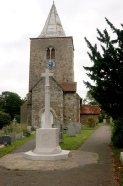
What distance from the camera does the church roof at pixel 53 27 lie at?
35.4 m

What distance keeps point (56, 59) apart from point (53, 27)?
20.2ft

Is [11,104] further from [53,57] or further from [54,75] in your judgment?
[54,75]

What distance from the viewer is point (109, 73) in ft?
37.6

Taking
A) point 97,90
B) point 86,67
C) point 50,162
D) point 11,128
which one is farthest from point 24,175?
point 11,128

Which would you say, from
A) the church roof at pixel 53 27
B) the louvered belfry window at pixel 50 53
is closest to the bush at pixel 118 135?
the louvered belfry window at pixel 50 53

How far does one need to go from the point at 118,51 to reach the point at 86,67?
1.83 meters

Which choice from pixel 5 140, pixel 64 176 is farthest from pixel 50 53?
pixel 64 176

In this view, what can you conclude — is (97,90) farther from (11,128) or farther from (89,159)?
(11,128)

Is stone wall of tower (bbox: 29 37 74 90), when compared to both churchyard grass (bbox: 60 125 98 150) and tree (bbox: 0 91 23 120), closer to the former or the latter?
churchyard grass (bbox: 60 125 98 150)

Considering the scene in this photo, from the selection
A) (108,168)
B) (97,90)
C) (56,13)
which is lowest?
(108,168)

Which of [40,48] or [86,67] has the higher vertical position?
[40,48]

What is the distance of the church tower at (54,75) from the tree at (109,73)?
1692cm

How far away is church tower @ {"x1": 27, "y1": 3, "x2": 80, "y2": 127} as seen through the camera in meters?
28.8

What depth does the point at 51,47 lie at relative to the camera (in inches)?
1341
